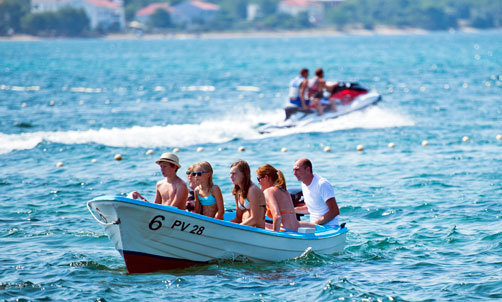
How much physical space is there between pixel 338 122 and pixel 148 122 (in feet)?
21.3

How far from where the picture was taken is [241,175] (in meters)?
9.01

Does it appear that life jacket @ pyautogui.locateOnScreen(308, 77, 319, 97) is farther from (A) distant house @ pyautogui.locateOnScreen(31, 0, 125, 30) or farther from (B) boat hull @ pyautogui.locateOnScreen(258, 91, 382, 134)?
(A) distant house @ pyautogui.locateOnScreen(31, 0, 125, 30)

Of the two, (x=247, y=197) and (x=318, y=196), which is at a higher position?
(x=247, y=197)

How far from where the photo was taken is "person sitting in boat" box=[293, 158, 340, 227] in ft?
32.2

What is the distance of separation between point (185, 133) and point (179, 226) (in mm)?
12941

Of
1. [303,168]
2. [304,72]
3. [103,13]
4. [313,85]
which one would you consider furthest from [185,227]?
[103,13]

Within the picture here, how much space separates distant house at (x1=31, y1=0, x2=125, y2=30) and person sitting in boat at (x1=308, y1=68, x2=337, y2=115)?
155004mm

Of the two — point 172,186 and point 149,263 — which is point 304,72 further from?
point 149,263

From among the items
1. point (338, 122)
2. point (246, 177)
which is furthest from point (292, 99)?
point (246, 177)

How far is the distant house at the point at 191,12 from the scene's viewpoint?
194 metres

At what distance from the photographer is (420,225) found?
38.6ft

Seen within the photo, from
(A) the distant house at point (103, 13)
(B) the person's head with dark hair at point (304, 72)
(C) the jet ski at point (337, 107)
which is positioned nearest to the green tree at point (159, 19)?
(A) the distant house at point (103, 13)

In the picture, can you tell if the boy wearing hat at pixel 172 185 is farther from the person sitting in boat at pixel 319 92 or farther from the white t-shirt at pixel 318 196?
the person sitting in boat at pixel 319 92

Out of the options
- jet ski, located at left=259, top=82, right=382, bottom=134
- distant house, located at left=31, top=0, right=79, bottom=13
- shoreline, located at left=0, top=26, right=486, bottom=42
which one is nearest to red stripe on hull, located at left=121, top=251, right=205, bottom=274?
jet ski, located at left=259, top=82, right=382, bottom=134
